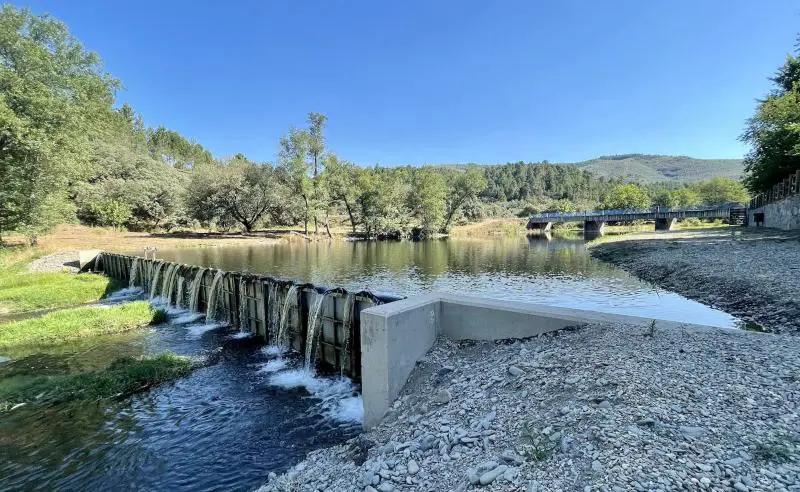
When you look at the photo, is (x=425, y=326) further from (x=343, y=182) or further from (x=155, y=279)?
(x=343, y=182)

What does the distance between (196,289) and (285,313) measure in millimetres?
9776

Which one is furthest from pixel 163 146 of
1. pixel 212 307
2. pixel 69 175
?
pixel 212 307

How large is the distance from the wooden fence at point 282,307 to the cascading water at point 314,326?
134 millimetres

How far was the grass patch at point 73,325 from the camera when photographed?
55.1ft

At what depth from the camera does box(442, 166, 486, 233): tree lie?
99250 millimetres

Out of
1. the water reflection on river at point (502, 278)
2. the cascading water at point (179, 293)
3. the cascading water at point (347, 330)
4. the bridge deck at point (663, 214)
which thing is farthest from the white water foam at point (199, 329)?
the bridge deck at point (663, 214)

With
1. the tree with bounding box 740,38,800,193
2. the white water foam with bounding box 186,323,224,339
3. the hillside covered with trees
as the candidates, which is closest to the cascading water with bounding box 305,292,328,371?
the white water foam with bounding box 186,323,224,339

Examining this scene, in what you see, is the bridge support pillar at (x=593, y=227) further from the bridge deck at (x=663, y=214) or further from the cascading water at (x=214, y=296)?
the cascading water at (x=214, y=296)

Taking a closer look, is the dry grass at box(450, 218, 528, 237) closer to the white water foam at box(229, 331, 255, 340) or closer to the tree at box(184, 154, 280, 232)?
the tree at box(184, 154, 280, 232)

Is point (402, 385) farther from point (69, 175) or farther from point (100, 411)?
point (69, 175)

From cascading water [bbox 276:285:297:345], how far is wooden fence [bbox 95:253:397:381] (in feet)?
0.28

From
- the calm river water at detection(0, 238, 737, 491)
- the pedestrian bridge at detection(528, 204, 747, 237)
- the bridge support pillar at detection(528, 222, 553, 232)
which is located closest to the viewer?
the calm river water at detection(0, 238, 737, 491)

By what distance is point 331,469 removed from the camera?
7.24 meters

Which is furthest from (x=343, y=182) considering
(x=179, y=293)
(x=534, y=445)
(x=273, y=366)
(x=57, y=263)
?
(x=534, y=445)
